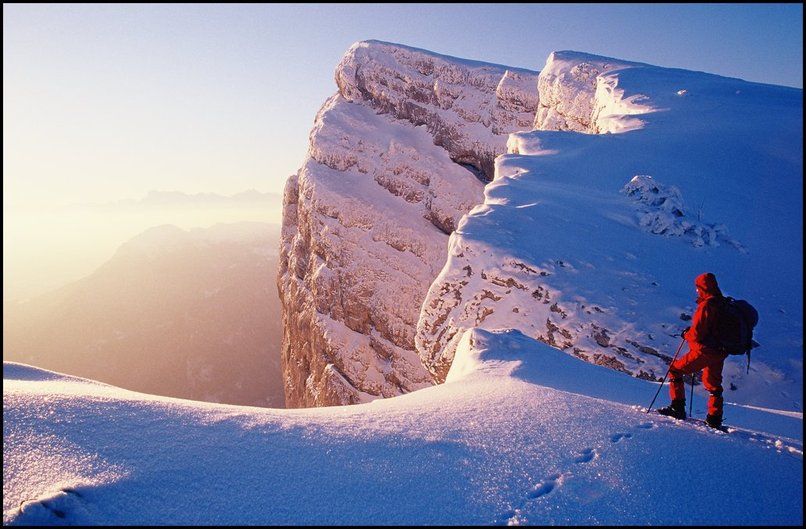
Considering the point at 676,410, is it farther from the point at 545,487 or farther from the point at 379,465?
the point at 379,465

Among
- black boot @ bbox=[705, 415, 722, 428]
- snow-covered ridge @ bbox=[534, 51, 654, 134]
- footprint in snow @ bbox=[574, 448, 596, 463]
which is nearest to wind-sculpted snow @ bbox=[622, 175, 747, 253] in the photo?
snow-covered ridge @ bbox=[534, 51, 654, 134]

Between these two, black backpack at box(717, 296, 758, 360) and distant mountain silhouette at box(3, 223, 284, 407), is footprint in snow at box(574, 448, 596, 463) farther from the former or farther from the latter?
distant mountain silhouette at box(3, 223, 284, 407)

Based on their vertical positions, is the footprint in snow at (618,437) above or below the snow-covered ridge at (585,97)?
below

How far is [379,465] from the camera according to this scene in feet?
11.8

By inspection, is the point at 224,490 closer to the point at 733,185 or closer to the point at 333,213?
the point at 733,185

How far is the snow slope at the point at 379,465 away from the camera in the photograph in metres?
3.04

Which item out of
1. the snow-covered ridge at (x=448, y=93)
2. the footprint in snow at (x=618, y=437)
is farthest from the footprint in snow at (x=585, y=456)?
the snow-covered ridge at (x=448, y=93)

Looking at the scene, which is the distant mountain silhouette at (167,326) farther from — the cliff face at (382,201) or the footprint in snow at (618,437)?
the footprint in snow at (618,437)

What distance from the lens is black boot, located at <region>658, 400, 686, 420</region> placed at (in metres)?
5.17

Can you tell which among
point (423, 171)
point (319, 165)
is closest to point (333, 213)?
point (319, 165)

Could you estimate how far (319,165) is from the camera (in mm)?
41719

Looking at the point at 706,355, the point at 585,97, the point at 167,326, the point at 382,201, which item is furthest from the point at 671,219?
the point at 167,326

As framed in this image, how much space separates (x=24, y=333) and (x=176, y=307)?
26521 millimetres

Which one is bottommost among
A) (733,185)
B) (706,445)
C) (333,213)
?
(333,213)
